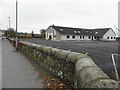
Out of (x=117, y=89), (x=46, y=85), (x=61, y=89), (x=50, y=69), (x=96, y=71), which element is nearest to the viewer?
(x=117, y=89)

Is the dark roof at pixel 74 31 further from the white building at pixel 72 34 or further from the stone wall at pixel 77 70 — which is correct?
the stone wall at pixel 77 70

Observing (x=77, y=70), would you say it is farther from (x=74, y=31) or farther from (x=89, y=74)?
(x=74, y=31)

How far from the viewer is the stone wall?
9.98ft

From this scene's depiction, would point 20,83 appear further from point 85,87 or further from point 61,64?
point 85,87

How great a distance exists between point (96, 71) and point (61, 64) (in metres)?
2.92

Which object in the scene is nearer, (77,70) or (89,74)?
(89,74)

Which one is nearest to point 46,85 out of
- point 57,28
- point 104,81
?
point 104,81

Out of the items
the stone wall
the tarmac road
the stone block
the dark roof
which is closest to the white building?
the dark roof

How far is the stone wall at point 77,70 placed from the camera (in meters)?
3.04

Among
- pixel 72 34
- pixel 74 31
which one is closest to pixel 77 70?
pixel 72 34

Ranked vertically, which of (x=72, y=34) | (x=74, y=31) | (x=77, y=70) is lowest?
(x=77, y=70)

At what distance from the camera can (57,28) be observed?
6588 cm

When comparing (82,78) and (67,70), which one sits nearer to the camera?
(82,78)

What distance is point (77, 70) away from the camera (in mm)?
4164
